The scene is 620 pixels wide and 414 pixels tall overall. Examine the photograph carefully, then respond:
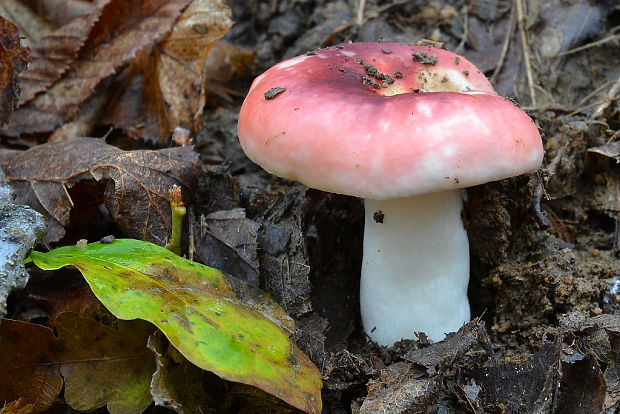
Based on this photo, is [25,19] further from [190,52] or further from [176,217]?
[176,217]

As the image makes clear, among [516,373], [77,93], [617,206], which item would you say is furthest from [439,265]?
[77,93]

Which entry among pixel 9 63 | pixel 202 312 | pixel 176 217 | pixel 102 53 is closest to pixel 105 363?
pixel 202 312

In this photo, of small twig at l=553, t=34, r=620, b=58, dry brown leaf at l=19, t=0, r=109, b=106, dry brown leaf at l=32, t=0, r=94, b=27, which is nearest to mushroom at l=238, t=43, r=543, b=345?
small twig at l=553, t=34, r=620, b=58

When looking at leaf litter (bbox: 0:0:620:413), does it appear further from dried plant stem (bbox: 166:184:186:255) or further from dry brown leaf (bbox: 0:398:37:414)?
dry brown leaf (bbox: 0:398:37:414)

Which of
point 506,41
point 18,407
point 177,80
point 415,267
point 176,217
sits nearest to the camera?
point 18,407

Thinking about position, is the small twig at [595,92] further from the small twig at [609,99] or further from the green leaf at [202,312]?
the green leaf at [202,312]

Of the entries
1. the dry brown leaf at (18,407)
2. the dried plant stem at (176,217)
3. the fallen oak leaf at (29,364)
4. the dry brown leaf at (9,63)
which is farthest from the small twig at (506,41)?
the dry brown leaf at (18,407)

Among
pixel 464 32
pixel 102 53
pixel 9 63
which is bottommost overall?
pixel 102 53
